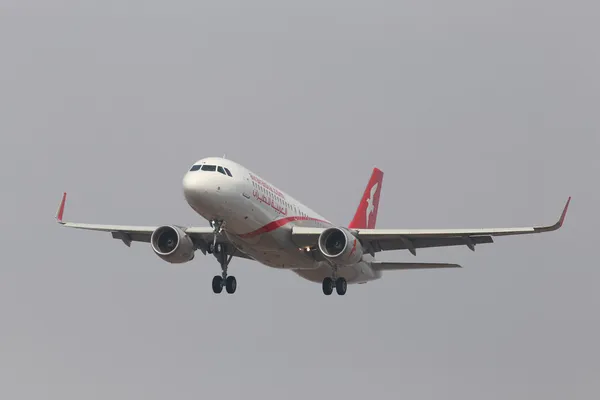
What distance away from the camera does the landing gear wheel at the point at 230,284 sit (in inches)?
2235

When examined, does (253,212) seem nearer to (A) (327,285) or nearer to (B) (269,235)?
(B) (269,235)

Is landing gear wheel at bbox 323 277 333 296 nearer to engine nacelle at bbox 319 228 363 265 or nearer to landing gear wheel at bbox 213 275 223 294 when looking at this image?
engine nacelle at bbox 319 228 363 265

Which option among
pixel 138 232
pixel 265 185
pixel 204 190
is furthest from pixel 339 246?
pixel 138 232

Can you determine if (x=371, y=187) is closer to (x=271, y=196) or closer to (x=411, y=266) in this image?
(x=411, y=266)

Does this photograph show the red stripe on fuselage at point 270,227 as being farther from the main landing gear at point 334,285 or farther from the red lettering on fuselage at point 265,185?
the main landing gear at point 334,285

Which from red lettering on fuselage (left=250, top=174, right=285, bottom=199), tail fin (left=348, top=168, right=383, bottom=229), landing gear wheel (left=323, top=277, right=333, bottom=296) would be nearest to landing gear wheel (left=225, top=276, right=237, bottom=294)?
landing gear wheel (left=323, top=277, right=333, bottom=296)

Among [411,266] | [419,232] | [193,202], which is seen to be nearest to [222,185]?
[193,202]

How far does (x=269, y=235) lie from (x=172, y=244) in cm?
473

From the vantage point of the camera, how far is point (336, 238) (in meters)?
54.1

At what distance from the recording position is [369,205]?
2682 inches

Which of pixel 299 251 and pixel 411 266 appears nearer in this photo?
pixel 299 251

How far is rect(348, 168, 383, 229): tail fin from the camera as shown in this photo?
6688cm

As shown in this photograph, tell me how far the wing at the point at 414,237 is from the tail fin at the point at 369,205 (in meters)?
9.31

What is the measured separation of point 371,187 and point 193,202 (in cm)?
2159
